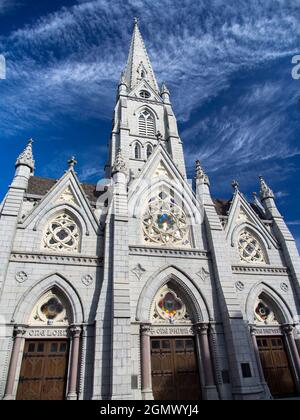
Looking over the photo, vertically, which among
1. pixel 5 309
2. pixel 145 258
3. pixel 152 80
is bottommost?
pixel 5 309

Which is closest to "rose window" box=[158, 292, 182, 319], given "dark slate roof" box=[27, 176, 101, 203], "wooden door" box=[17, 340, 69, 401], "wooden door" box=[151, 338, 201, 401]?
"wooden door" box=[151, 338, 201, 401]

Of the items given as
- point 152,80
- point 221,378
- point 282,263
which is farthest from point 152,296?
point 152,80

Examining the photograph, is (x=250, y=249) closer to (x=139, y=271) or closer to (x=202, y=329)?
(x=202, y=329)

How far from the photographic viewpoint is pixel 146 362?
11.9 metres

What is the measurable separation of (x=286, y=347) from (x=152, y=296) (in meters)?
8.00

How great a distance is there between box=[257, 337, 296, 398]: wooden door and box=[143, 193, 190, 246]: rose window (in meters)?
6.79

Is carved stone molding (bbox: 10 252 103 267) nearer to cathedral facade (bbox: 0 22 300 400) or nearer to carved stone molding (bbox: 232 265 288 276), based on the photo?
cathedral facade (bbox: 0 22 300 400)

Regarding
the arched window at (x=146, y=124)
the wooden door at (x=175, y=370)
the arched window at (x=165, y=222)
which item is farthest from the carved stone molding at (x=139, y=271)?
the arched window at (x=146, y=124)

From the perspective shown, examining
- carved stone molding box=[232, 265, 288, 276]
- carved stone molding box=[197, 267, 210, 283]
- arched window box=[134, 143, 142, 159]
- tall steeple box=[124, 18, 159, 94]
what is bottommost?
carved stone molding box=[197, 267, 210, 283]

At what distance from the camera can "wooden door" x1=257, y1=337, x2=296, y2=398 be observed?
44.2 ft

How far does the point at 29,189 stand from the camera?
16.9 meters

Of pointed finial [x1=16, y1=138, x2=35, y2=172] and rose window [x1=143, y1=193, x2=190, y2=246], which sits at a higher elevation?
pointed finial [x1=16, y1=138, x2=35, y2=172]

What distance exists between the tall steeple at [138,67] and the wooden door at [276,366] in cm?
2874

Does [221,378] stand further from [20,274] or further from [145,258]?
[20,274]
